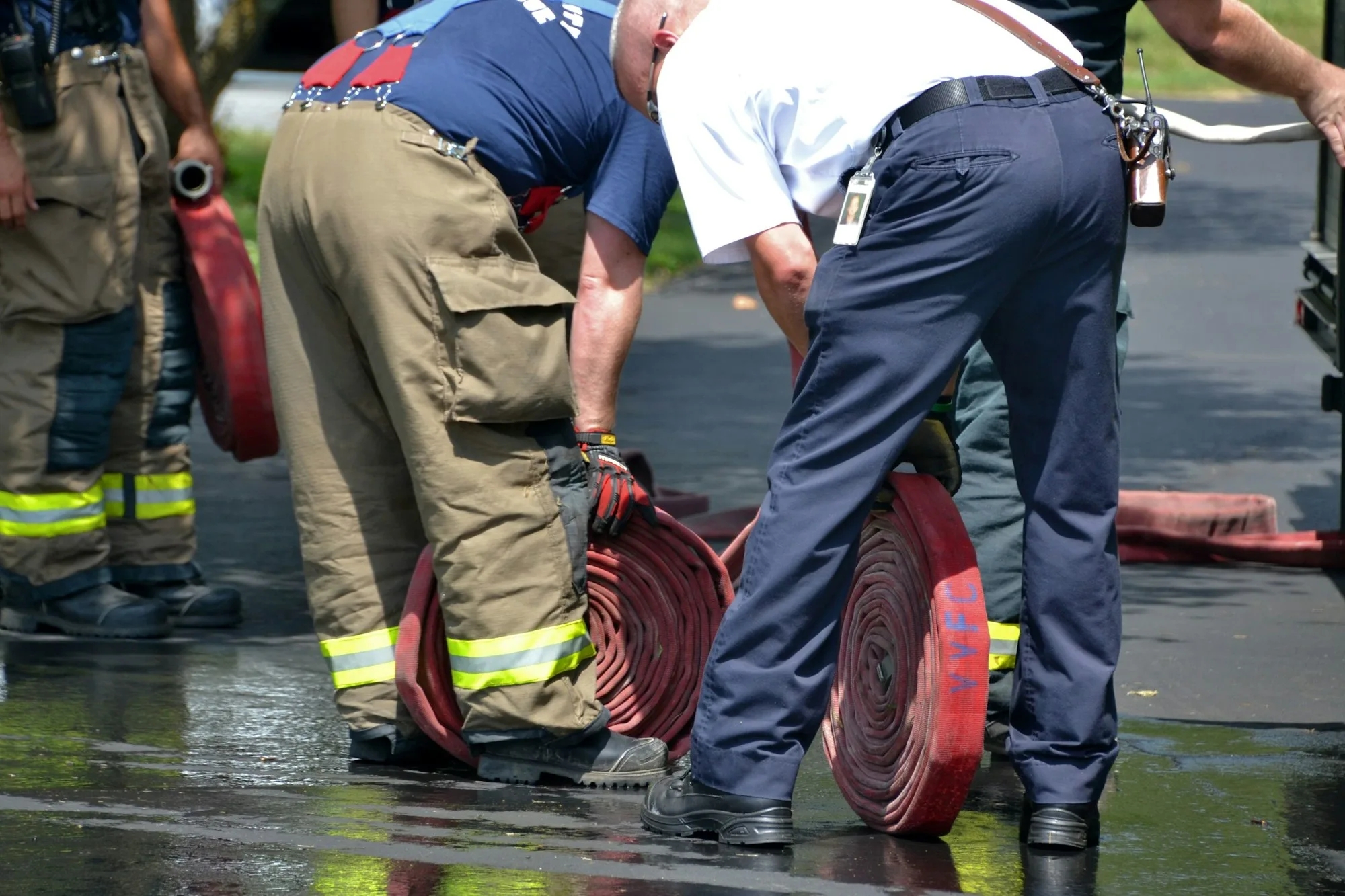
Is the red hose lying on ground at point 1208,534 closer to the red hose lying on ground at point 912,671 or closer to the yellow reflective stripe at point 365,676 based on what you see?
the red hose lying on ground at point 912,671

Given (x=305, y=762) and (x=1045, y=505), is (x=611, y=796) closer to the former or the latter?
(x=305, y=762)

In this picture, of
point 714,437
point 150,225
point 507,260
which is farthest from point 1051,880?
point 714,437

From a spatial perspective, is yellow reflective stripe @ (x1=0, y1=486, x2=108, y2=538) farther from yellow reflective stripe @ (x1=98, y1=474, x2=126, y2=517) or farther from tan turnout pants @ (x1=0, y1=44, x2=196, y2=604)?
yellow reflective stripe @ (x1=98, y1=474, x2=126, y2=517)

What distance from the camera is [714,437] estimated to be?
825 centimetres

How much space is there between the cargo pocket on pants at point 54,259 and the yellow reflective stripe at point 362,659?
159 centimetres

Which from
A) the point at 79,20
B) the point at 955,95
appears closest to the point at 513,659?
the point at 955,95

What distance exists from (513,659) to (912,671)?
804mm

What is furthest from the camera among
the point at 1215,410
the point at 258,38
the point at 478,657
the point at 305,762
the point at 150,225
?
the point at 258,38

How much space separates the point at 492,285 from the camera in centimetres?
373

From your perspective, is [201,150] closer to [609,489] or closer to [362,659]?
[362,659]

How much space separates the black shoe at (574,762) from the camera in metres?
3.87

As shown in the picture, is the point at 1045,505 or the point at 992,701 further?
the point at 992,701

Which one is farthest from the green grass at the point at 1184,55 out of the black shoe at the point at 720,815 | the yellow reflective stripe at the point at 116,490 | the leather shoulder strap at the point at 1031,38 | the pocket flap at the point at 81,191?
the black shoe at the point at 720,815

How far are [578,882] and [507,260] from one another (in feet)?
4.12
